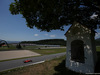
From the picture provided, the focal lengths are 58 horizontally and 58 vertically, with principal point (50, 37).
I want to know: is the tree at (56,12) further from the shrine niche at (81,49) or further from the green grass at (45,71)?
the green grass at (45,71)

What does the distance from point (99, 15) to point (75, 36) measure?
307 centimetres

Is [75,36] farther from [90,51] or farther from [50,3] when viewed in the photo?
[50,3]

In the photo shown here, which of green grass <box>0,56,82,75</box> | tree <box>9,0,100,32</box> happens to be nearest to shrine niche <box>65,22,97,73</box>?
green grass <box>0,56,82,75</box>

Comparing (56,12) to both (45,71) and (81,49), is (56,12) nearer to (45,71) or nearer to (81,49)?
(81,49)

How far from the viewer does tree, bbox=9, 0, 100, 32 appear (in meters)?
4.79

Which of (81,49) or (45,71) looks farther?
(81,49)

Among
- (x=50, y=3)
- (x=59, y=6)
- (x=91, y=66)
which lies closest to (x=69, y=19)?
(x=59, y=6)

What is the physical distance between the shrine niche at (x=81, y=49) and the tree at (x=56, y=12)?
4.95ft

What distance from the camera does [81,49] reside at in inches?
278

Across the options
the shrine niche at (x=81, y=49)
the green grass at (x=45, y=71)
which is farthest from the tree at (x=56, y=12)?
the green grass at (x=45, y=71)

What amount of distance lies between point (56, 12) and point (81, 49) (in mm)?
5237

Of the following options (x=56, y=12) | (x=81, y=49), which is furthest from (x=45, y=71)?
(x=56, y=12)

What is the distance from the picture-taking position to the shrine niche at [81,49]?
5257 millimetres

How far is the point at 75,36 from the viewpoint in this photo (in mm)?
6277
